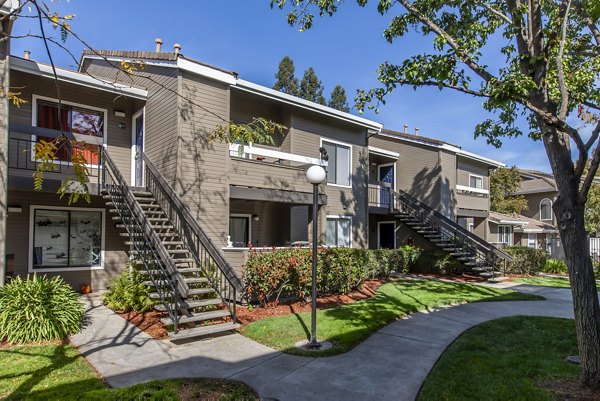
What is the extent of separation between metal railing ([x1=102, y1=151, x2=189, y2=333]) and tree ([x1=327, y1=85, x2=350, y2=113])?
113 feet

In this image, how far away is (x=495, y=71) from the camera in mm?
6457

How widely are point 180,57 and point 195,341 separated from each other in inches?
275

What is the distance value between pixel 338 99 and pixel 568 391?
40.1 meters

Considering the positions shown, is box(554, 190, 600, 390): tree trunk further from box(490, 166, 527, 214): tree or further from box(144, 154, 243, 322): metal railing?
box(490, 166, 527, 214): tree

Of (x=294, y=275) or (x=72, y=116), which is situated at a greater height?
(x=72, y=116)

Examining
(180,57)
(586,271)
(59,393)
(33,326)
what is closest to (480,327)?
(586,271)

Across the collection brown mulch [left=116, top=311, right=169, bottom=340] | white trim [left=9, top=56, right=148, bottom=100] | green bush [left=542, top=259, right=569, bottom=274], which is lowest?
green bush [left=542, top=259, right=569, bottom=274]

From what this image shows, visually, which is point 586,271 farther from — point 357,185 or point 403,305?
point 357,185

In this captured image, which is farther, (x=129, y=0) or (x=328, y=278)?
(x=328, y=278)

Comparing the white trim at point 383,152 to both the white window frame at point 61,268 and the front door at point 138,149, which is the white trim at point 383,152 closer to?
the front door at point 138,149

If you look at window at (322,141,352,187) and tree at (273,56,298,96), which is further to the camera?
tree at (273,56,298,96)

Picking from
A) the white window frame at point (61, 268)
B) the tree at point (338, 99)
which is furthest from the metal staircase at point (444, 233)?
the tree at point (338, 99)

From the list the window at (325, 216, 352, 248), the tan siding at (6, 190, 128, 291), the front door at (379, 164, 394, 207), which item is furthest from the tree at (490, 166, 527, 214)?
the tan siding at (6, 190, 128, 291)

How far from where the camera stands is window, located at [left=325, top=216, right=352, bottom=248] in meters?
14.4
